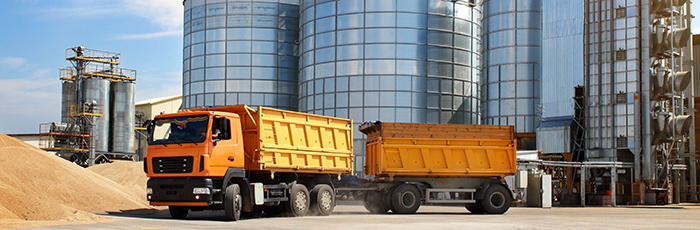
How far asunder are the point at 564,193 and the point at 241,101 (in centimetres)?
2688

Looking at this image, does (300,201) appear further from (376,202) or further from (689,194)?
(689,194)

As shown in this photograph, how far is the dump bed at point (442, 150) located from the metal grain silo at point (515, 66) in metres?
22.3

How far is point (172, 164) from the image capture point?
17.8 m

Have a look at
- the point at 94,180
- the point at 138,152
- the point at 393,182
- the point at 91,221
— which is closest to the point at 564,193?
Answer: the point at 393,182

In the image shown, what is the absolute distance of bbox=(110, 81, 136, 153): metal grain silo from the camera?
5956cm

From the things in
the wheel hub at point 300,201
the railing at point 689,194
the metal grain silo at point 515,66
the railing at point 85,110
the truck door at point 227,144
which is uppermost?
the metal grain silo at point 515,66

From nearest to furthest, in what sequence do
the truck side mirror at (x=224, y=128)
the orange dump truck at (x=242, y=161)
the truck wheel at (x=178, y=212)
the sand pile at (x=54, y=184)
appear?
the orange dump truck at (x=242, y=161) → the truck side mirror at (x=224, y=128) → the sand pile at (x=54, y=184) → the truck wheel at (x=178, y=212)

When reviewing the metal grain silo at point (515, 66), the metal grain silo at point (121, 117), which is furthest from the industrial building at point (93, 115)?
the metal grain silo at point (515, 66)

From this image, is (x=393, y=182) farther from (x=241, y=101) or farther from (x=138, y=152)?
(x=138, y=152)

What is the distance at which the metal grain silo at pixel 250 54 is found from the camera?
53438 mm

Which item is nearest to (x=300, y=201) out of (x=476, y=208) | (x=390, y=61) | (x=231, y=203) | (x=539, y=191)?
(x=231, y=203)

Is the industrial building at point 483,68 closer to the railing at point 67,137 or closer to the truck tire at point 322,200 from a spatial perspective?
the railing at point 67,137

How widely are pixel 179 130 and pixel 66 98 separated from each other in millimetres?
47789

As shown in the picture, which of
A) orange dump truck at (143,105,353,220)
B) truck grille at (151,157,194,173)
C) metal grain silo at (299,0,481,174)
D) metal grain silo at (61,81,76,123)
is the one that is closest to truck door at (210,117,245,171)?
orange dump truck at (143,105,353,220)
